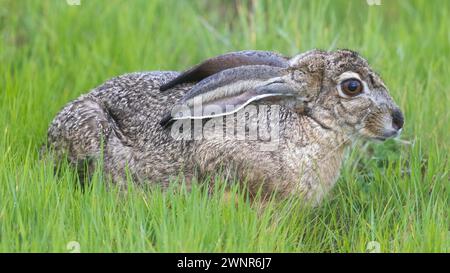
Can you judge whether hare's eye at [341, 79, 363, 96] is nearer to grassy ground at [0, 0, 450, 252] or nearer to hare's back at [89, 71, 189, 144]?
grassy ground at [0, 0, 450, 252]

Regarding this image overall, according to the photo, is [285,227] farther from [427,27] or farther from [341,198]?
[427,27]

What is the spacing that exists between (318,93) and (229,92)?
0.66 m

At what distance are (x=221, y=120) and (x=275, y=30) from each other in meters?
2.79

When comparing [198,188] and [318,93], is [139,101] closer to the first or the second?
[198,188]

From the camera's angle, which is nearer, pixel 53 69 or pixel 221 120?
pixel 221 120

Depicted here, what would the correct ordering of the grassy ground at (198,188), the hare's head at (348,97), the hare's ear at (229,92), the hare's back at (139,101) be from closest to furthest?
the grassy ground at (198,188) < the hare's ear at (229,92) < the hare's head at (348,97) < the hare's back at (139,101)

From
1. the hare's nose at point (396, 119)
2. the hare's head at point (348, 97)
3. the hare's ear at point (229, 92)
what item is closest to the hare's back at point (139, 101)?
the hare's ear at point (229, 92)

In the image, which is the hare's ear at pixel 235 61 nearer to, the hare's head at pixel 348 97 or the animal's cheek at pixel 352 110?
the hare's head at pixel 348 97

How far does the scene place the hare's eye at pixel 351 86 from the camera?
662 cm

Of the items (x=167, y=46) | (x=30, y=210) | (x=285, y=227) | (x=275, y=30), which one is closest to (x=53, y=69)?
(x=167, y=46)

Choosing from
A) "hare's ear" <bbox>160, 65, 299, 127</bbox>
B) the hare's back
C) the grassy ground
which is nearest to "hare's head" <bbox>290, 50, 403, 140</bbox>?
"hare's ear" <bbox>160, 65, 299, 127</bbox>
